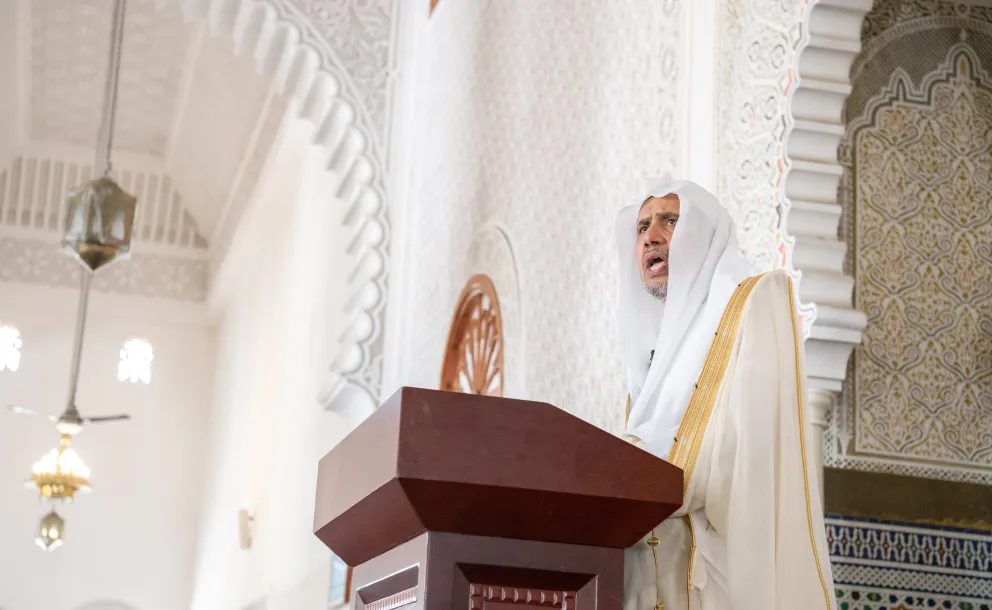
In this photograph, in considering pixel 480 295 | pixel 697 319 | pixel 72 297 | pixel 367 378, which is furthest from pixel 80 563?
pixel 697 319

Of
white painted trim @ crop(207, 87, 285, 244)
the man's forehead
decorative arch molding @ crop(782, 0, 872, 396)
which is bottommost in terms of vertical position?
the man's forehead

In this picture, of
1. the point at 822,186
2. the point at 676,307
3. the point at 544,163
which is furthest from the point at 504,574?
the point at 544,163

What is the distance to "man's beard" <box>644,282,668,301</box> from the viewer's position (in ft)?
6.84

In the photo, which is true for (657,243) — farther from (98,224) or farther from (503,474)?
(98,224)

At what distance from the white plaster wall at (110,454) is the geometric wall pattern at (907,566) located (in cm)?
910

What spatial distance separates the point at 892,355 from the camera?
3.05m

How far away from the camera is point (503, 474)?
1221mm

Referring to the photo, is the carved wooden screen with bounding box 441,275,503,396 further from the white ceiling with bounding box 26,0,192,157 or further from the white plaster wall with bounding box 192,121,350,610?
the white ceiling with bounding box 26,0,192,157

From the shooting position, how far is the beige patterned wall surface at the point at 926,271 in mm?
2996

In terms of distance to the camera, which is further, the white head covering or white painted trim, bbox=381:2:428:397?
white painted trim, bbox=381:2:428:397

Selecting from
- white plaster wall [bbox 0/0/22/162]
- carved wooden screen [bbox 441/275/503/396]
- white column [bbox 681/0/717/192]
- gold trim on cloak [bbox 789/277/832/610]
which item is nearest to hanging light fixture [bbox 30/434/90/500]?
white plaster wall [bbox 0/0/22/162]

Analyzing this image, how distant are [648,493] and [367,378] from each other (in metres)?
4.39

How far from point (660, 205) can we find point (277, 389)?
6330 millimetres

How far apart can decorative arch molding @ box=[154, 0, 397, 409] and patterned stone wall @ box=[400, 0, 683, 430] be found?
0.68 feet
